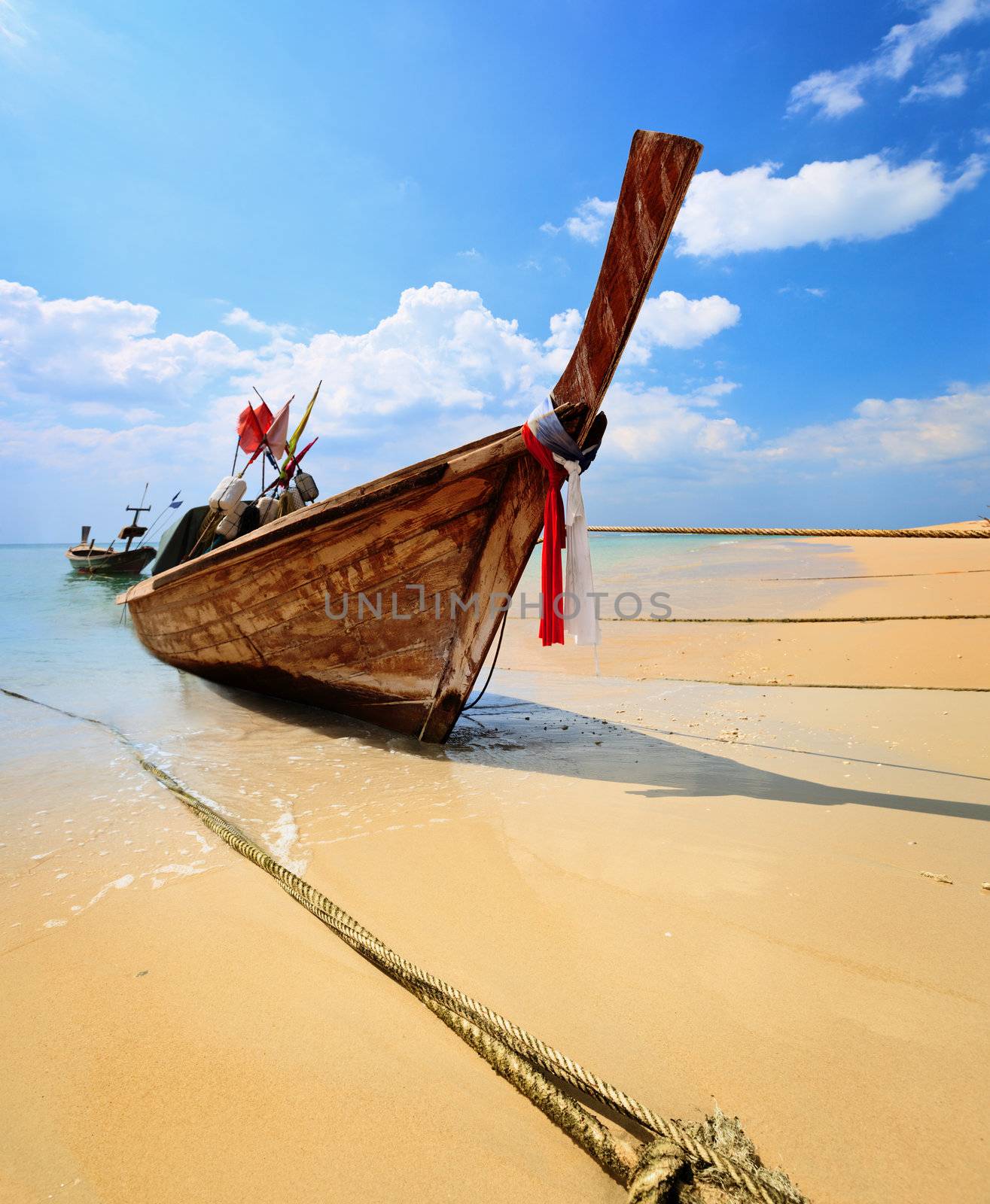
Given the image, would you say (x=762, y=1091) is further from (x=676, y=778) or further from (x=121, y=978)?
(x=676, y=778)

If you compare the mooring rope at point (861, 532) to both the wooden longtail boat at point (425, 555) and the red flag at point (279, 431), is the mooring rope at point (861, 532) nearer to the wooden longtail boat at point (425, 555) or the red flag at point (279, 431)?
the wooden longtail boat at point (425, 555)

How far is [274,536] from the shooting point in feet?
14.0

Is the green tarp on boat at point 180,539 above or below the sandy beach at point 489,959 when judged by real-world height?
above

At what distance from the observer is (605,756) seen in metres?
3.77

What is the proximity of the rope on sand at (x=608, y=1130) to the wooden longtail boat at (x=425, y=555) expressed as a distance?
2.42 meters

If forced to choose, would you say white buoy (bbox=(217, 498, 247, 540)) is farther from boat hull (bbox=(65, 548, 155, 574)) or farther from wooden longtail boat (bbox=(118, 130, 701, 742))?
boat hull (bbox=(65, 548, 155, 574))

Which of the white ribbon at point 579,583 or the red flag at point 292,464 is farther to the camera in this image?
the red flag at point 292,464

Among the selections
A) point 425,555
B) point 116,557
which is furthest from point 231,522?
point 116,557

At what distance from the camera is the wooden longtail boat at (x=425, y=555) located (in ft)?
10.0

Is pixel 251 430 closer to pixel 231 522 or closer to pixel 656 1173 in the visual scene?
pixel 231 522

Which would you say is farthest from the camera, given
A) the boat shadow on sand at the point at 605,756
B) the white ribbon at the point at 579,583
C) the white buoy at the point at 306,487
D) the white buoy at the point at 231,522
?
the white buoy at the point at 306,487

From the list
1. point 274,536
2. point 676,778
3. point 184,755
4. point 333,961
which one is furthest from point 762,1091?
point 274,536

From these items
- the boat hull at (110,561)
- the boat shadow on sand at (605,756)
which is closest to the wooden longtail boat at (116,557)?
the boat hull at (110,561)

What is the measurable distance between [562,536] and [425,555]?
34.7 inches
